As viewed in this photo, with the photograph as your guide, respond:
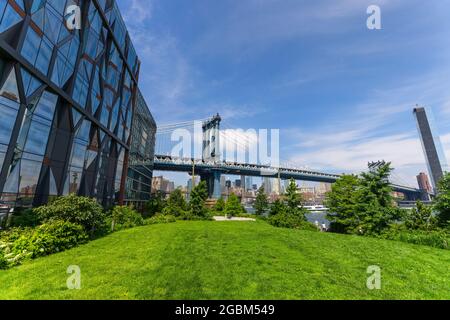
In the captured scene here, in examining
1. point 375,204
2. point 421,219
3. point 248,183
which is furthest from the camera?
point 248,183

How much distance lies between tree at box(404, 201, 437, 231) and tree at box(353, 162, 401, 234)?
1.30m

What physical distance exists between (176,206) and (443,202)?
28.3 m

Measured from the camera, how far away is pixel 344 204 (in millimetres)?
22422

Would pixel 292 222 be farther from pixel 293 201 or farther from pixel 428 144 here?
pixel 428 144

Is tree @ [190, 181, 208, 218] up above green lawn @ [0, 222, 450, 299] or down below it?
above

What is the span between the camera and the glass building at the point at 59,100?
11.2 meters

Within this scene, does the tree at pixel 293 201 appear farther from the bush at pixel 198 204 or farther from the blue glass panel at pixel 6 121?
the blue glass panel at pixel 6 121

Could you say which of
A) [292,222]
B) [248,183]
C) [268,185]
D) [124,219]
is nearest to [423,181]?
[268,185]

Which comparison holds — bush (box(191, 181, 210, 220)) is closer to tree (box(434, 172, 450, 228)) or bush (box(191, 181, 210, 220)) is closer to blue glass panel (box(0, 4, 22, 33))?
blue glass panel (box(0, 4, 22, 33))

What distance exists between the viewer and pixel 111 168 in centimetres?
2566

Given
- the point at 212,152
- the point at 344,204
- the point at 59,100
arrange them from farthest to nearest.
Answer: the point at 212,152
the point at 344,204
the point at 59,100

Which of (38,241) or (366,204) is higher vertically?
(366,204)

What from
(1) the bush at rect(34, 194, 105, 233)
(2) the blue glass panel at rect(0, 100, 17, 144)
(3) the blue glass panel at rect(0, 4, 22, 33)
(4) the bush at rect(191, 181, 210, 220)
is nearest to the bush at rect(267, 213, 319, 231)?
(4) the bush at rect(191, 181, 210, 220)

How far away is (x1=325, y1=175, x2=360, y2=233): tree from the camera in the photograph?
21447 mm
